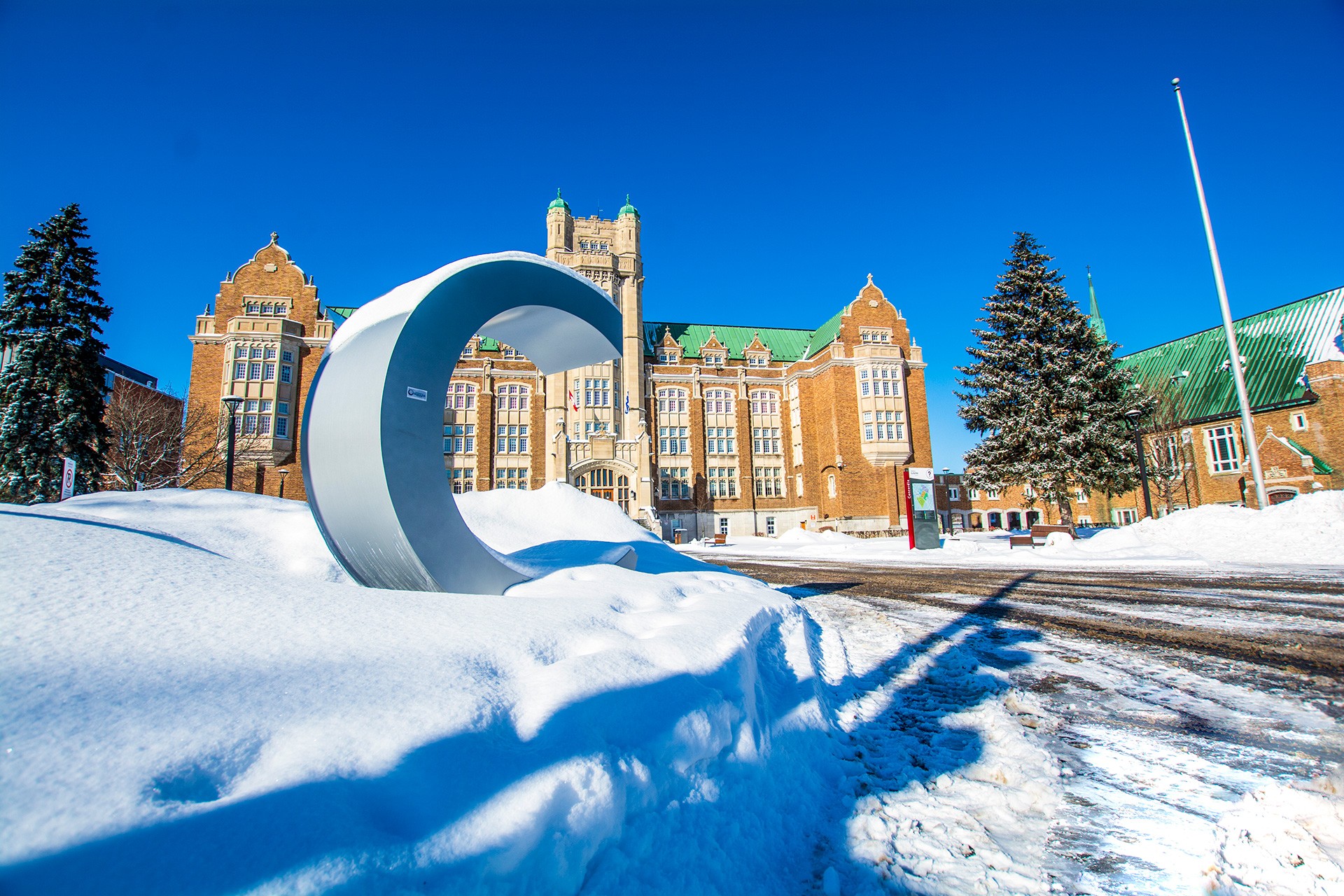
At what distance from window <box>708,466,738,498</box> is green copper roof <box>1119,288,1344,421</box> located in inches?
1174

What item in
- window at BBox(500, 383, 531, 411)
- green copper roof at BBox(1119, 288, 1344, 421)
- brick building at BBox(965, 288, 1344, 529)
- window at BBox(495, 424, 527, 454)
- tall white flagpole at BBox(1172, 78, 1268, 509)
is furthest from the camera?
window at BBox(500, 383, 531, 411)

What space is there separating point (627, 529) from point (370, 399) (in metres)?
7.61

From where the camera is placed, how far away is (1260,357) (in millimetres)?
42156

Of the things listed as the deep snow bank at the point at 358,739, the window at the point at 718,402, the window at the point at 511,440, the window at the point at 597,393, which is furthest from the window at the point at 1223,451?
the deep snow bank at the point at 358,739

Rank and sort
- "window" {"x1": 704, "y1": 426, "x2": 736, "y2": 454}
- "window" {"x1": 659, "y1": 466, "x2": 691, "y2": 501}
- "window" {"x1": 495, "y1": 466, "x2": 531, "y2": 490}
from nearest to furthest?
"window" {"x1": 495, "y1": 466, "x2": 531, "y2": 490} < "window" {"x1": 659, "y1": 466, "x2": 691, "y2": 501} < "window" {"x1": 704, "y1": 426, "x2": 736, "y2": 454}

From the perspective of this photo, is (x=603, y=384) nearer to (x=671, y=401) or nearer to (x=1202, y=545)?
(x=671, y=401)

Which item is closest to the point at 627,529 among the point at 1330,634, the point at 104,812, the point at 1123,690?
the point at 1123,690

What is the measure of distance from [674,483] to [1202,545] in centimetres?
3214

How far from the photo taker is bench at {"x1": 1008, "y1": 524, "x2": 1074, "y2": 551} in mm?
21266

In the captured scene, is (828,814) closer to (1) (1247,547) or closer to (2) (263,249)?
(1) (1247,547)

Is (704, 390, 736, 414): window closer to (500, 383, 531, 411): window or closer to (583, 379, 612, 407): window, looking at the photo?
(583, 379, 612, 407): window

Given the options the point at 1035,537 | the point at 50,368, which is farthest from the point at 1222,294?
the point at 50,368

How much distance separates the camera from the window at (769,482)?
46656 mm

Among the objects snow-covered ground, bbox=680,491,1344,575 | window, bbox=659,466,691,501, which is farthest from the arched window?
snow-covered ground, bbox=680,491,1344,575
